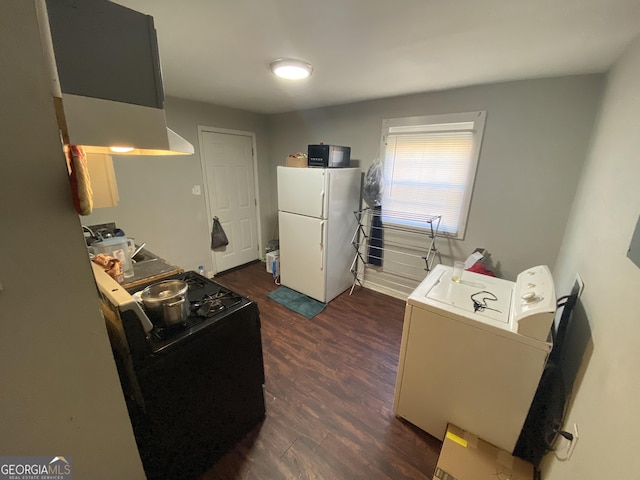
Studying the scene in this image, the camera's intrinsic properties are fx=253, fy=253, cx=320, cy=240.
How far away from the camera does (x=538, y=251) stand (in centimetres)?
224

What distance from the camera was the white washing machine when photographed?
118 centimetres

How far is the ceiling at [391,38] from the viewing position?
112 cm

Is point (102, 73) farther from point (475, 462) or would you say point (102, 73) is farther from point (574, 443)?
point (475, 462)

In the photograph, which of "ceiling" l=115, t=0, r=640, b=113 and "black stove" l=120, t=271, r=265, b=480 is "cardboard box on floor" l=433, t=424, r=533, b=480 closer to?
"black stove" l=120, t=271, r=265, b=480

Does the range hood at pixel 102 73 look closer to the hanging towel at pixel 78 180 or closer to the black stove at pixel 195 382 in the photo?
the hanging towel at pixel 78 180

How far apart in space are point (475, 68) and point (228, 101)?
250 cm

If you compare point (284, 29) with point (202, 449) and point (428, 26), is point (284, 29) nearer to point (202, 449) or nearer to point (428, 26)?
point (428, 26)

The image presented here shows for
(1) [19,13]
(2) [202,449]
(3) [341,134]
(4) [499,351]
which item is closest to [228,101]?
(3) [341,134]

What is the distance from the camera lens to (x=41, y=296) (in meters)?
0.69

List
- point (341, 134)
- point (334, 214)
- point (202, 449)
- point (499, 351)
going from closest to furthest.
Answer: point (499, 351), point (202, 449), point (334, 214), point (341, 134)

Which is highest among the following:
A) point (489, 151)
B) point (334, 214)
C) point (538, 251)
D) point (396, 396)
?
point (489, 151)

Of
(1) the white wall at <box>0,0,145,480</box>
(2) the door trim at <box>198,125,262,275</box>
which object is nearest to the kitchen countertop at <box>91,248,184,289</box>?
(1) the white wall at <box>0,0,145,480</box>

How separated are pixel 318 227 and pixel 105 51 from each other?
220cm

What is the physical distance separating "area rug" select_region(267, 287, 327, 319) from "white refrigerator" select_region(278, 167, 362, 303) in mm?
68
